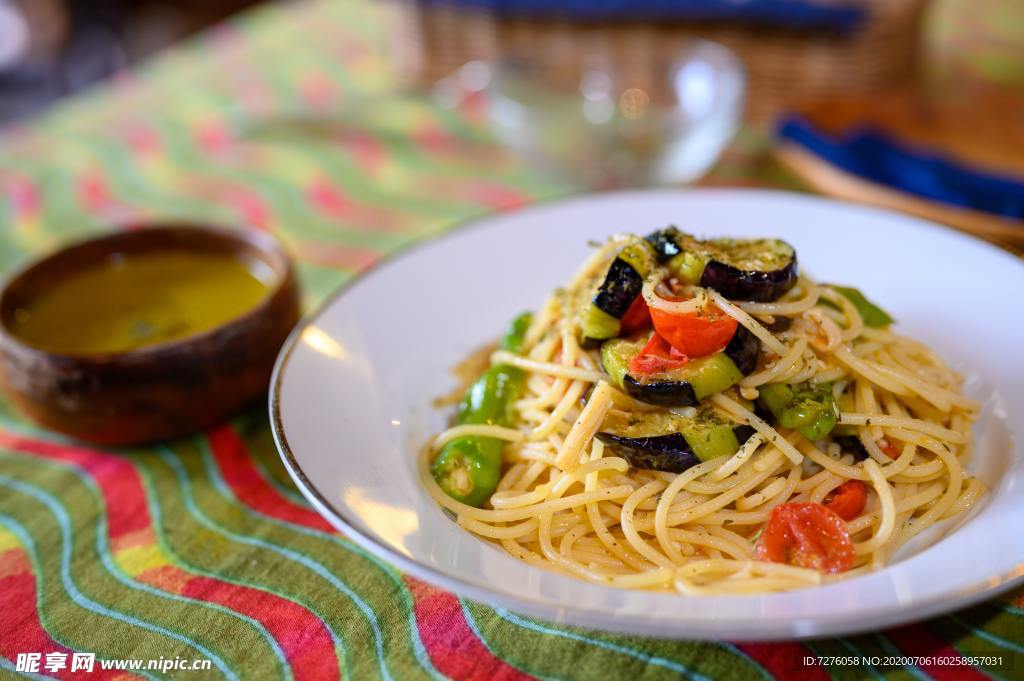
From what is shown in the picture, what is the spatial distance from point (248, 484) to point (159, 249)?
1.26m

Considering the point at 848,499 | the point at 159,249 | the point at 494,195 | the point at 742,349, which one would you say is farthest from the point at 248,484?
the point at 494,195

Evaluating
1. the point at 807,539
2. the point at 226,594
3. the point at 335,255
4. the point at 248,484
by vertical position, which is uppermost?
the point at 807,539

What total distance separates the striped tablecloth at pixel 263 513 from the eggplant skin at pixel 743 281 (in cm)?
103

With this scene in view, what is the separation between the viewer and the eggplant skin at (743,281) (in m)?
2.78

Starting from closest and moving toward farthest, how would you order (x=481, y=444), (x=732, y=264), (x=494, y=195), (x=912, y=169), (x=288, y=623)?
(x=288, y=623)
(x=732, y=264)
(x=481, y=444)
(x=912, y=169)
(x=494, y=195)

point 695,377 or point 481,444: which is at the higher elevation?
point 695,377

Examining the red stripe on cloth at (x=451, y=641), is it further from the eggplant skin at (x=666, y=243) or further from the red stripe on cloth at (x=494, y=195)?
the red stripe on cloth at (x=494, y=195)

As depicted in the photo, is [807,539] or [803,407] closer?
[807,539]

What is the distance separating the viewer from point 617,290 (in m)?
2.84

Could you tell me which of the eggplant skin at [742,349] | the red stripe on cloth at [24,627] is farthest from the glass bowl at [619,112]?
the red stripe on cloth at [24,627]

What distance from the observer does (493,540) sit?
2750 mm

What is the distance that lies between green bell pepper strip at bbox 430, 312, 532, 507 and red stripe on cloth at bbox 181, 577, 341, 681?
58 centimetres

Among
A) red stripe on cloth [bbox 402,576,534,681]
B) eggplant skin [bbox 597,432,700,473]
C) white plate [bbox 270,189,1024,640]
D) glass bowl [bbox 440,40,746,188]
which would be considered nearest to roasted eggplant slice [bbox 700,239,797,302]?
eggplant skin [bbox 597,432,700,473]

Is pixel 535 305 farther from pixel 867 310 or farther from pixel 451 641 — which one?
pixel 451 641
